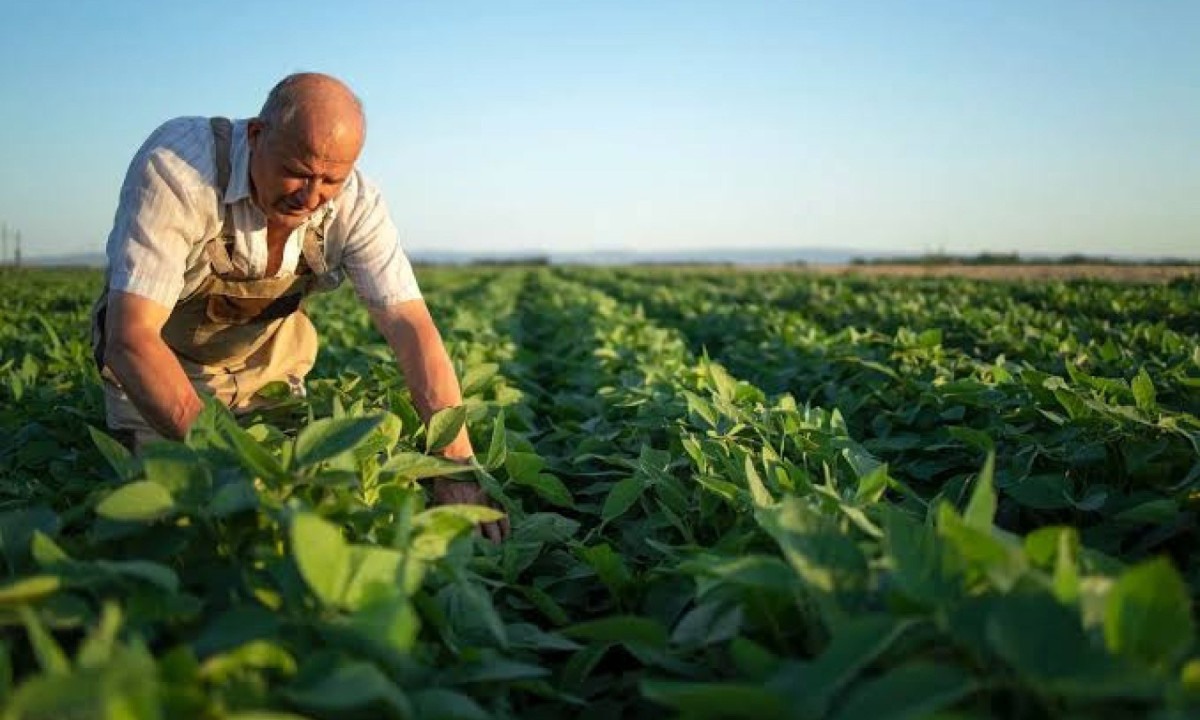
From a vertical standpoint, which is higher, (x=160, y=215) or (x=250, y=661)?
(x=160, y=215)

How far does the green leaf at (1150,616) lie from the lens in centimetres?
100

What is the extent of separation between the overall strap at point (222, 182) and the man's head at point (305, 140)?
13 cm

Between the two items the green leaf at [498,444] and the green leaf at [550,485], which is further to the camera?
the green leaf at [550,485]

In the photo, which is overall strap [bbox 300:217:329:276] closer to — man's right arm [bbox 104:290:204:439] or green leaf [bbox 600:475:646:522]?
man's right arm [bbox 104:290:204:439]

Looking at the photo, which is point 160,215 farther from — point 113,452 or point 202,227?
point 113,452

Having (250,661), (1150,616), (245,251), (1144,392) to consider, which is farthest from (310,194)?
(1144,392)

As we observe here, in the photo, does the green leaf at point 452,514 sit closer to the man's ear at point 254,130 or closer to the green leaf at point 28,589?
the green leaf at point 28,589

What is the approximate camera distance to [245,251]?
2803 millimetres

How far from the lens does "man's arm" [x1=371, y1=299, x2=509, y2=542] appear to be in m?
2.27

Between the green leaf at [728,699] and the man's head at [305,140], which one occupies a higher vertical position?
the man's head at [305,140]

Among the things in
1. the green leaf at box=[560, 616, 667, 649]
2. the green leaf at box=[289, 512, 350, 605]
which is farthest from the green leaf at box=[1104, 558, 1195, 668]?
the green leaf at box=[289, 512, 350, 605]

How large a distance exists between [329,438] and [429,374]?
1.07 metres

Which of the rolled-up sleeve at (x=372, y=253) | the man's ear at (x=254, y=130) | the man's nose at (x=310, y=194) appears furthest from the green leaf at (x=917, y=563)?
the man's ear at (x=254, y=130)

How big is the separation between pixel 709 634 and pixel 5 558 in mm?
1185
